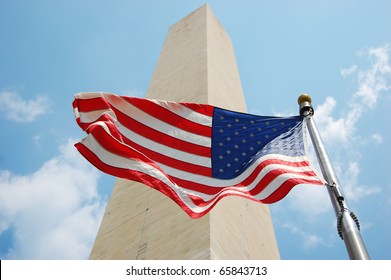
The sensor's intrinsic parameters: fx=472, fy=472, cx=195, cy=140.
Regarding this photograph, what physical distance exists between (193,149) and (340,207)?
2660mm

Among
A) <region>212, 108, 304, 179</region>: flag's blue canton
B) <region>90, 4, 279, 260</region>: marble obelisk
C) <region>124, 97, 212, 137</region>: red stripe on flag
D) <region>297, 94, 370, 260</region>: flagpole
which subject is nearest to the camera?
<region>297, 94, 370, 260</region>: flagpole

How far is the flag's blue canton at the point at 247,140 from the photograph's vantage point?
666 cm

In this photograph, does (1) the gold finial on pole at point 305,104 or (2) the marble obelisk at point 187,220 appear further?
(2) the marble obelisk at point 187,220

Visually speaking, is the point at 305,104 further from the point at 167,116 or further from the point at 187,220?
the point at 187,220

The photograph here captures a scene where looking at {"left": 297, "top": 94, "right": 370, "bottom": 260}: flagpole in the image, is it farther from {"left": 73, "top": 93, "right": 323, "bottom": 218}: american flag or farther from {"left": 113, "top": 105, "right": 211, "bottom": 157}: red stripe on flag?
{"left": 113, "top": 105, "right": 211, "bottom": 157}: red stripe on flag

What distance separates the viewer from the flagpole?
4.54 m

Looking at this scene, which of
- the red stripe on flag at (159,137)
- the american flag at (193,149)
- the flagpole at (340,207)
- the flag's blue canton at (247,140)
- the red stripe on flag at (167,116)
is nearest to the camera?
the flagpole at (340,207)

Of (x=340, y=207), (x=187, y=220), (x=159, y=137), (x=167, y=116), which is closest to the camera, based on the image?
(x=340, y=207)

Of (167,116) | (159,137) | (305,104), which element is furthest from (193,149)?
(305,104)

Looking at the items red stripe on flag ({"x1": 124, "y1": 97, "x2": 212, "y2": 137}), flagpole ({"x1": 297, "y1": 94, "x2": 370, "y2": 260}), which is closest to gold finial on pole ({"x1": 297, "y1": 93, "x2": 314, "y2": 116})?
flagpole ({"x1": 297, "y1": 94, "x2": 370, "y2": 260})

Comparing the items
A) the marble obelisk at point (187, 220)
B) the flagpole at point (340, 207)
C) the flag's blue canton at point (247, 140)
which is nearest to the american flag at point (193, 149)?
the flag's blue canton at point (247, 140)

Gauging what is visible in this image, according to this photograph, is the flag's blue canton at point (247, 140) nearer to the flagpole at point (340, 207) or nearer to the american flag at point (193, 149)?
the american flag at point (193, 149)

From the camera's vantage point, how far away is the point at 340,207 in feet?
16.8

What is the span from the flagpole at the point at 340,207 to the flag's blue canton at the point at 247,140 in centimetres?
25
